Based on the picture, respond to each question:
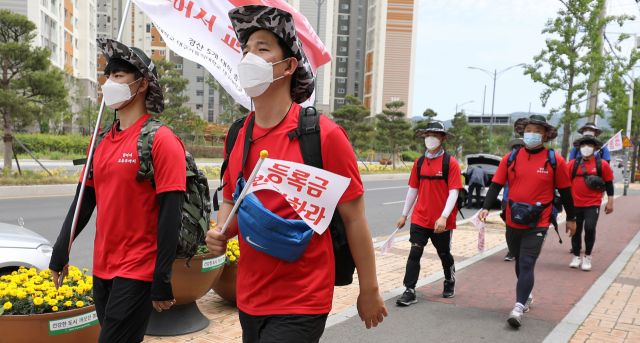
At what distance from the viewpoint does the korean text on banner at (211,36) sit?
187 inches

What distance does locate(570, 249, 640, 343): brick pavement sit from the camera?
4918 mm

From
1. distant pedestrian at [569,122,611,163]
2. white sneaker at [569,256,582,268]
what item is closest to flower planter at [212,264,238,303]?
white sneaker at [569,256,582,268]

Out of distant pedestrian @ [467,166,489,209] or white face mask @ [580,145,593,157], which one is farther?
distant pedestrian @ [467,166,489,209]

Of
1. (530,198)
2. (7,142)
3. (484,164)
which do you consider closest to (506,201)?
(530,198)

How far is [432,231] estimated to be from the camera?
5.96m

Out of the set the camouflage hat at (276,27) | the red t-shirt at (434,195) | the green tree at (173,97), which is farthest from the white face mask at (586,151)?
the green tree at (173,97)

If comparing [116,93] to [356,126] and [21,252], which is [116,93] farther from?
[356,126]

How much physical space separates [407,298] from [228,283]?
6.45ft

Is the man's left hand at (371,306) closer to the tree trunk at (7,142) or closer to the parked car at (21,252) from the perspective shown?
the parked car at (21,252)

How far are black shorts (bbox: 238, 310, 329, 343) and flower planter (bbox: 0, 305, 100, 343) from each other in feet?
5.85

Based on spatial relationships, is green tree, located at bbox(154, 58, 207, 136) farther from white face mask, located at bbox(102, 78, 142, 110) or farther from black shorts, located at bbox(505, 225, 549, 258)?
white face mask, located at bbox(102, 78, 142, 110)

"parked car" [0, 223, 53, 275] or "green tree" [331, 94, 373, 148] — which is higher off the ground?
"green tree" [331, 94, 373, 148]

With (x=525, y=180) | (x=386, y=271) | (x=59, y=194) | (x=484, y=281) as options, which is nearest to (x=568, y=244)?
(x=484, y=281)

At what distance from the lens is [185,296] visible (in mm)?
4426
